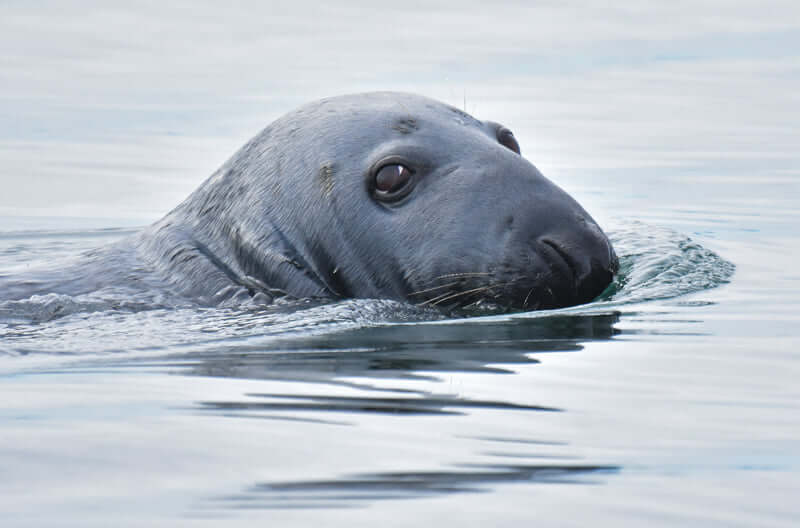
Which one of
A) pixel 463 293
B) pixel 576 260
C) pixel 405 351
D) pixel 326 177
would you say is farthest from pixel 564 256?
pixel 326 177

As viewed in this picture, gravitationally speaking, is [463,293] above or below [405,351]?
above

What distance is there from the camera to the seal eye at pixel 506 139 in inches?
327

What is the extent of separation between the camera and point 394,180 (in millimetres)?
7633

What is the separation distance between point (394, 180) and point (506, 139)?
96 cm

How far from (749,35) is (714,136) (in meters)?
8.37

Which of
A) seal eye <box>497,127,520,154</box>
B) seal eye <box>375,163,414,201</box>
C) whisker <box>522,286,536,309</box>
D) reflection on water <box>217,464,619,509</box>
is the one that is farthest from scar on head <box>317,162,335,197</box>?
reflection on water <box>217,464,619,509</box>

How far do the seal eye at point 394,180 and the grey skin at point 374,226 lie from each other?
1 cm

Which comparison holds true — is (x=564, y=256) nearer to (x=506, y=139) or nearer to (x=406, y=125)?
(x=406, y=125)

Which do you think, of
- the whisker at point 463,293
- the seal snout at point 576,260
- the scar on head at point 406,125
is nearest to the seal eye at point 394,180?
the scar on head at point 406,125

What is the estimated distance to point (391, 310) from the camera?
24.2ft

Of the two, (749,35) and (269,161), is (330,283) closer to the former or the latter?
(269,161)

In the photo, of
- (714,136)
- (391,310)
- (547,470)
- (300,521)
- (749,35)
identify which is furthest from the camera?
(749,35)

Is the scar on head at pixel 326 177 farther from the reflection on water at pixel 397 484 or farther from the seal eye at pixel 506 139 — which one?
the reflection on water at pixel 397 484

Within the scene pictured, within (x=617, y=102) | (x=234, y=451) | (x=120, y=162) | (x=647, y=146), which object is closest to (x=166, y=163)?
(x=120, y=162)
